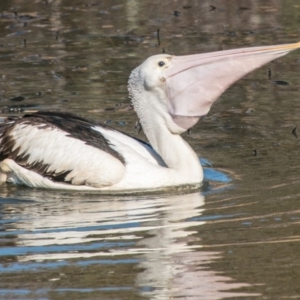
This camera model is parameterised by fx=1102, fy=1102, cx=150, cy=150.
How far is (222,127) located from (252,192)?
207 cm

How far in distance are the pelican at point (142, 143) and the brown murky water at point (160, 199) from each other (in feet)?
0.56

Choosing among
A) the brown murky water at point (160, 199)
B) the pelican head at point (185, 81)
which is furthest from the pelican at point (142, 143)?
the brown murky water at point (160, 199)

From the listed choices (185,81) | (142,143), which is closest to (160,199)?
(142,143)

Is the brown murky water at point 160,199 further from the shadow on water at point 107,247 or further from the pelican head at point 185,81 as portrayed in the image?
the pelican head at point 185,81

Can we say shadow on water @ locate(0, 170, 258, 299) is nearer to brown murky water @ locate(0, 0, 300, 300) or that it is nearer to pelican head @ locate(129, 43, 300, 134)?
brown murky water @ locate(0, 0, 300, 300)

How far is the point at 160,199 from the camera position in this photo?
7.86m

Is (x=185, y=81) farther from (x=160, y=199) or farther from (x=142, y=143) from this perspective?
(x=160, y=199)

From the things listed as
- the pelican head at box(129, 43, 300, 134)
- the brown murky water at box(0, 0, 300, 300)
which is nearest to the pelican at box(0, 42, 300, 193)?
the pelican head at box(129, 43, 300, 134)

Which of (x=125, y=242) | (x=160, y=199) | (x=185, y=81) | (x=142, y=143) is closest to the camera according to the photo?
(x=125, y=242)

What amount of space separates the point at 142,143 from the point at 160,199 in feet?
2.55

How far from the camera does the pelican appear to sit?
26.1 ft

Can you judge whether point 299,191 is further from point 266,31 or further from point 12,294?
point 266,31

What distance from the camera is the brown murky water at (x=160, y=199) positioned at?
5762 millimetres

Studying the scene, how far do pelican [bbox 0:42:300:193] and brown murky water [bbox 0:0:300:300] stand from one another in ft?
0.56
